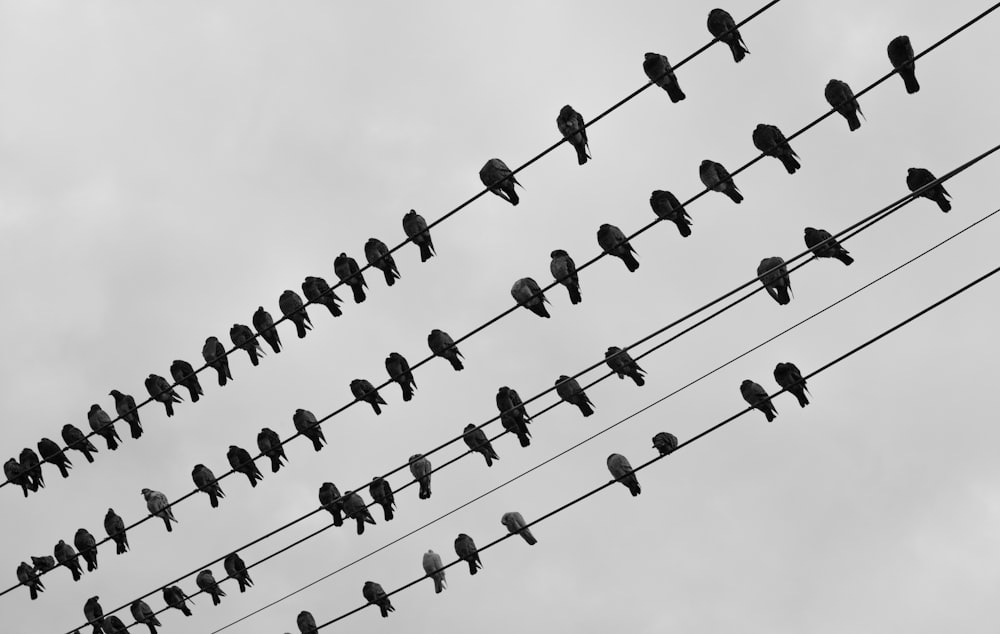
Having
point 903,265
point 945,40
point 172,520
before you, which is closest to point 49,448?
point 172,520

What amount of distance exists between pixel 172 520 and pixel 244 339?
2.36m

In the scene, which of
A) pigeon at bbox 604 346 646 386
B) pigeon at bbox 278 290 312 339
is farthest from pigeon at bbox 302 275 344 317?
pigeon at bbox 604 346 646 386

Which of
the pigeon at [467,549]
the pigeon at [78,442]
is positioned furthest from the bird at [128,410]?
the pigeon at [467,549]

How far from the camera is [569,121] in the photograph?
647 inches

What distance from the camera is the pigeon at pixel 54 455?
17223mm

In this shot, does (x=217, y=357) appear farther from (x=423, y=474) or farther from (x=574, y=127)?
(x=574, y=127)

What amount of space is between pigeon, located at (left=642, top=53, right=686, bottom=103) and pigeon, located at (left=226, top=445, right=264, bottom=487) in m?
5.66

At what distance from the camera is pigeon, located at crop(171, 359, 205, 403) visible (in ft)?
53.5

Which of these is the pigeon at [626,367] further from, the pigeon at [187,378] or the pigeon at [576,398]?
the pigeon at [187,378]

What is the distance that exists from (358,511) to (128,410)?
421 cm

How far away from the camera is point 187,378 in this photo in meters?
15.9

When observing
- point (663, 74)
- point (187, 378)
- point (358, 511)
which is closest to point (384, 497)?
point (358, 511)

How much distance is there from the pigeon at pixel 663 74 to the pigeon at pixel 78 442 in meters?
7.43

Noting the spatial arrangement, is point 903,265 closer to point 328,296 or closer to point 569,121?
point 569,121
